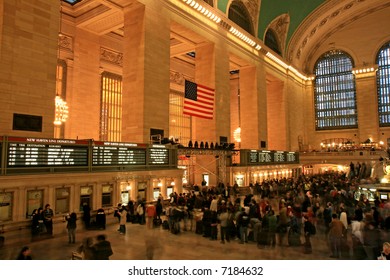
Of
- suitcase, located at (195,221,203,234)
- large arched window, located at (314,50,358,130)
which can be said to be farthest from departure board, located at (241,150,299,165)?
large arched window, located at (314,50,358,130)

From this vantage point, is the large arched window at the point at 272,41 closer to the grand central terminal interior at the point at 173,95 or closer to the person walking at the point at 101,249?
the grand central terminal interior at the point at 173,95

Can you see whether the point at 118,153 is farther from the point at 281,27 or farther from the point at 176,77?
the point at 281,27

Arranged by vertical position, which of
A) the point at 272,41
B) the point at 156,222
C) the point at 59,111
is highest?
the point at 272,41

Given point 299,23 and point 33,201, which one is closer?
point 33,201

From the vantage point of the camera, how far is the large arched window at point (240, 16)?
22.3 metres

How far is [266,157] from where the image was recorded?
75.8 ft

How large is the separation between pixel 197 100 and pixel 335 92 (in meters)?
28.7

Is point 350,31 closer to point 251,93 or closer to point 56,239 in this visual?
point 251,93

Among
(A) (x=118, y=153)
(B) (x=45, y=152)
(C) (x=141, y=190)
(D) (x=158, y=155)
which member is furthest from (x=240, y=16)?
(B) (x=45, y=152)

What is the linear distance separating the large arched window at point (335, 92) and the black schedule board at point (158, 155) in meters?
31.2

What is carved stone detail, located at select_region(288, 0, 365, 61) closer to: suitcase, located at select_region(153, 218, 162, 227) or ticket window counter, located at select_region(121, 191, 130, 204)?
ticket window counter, located at select_region(121, 191, 130, 204)

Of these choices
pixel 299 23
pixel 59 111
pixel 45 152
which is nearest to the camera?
pixel 45 152

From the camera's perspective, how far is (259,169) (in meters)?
21.7
